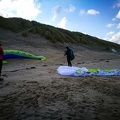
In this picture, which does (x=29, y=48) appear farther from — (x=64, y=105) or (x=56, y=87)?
(x=64, y=105)

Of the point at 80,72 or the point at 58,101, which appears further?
the point at 80,72

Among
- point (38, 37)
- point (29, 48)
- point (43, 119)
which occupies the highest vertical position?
point (38, 37)

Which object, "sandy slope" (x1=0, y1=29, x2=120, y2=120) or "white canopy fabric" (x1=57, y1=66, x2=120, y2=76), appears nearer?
"sandy slope" (x1=0, y1=29, x2=120, y2=120)

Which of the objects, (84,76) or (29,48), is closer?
(84,76)

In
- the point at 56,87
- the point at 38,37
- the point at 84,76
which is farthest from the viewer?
the point at 38,37

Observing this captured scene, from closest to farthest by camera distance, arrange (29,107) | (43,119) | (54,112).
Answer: (43,119), (54,112), (29,107)

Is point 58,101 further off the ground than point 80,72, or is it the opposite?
point 80,72

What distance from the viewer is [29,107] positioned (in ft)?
16.5

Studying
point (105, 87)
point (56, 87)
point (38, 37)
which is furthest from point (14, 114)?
point (38, 37)

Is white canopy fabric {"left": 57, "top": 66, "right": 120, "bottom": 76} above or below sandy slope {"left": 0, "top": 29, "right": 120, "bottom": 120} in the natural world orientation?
above

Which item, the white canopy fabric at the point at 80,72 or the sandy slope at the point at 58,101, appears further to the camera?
the white canopy fabric at the point at 80,72

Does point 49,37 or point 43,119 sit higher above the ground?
point 49,37

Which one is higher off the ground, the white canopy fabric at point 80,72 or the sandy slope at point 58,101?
the white canopy fabric at point 80,72

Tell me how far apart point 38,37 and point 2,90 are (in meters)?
26.8
